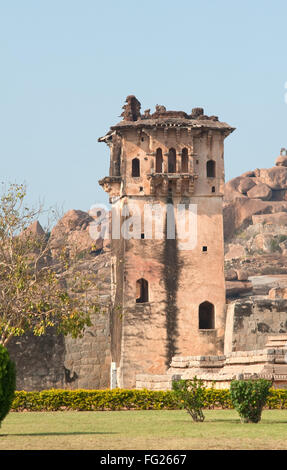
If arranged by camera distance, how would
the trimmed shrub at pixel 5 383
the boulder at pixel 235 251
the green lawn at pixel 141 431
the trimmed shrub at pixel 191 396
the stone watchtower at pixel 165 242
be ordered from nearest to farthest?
the green lawn at pixel 141 431, the trimmed shrub at pixel 5 383, the trimmed shrub at pixel 191 396, the stone watchtower at pixel 165 242, the boulder at pixel 235 251

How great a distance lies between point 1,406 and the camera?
14.1 meters

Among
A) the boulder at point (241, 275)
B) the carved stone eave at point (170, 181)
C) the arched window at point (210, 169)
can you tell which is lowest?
the boulder at point (241, 275)

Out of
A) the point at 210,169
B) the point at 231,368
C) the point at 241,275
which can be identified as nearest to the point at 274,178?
the point at 241,275

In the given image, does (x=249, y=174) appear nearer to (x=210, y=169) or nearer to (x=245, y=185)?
(x=245, y=185)

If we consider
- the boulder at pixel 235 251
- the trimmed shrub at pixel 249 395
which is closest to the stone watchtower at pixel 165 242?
the trimmed shrub at pixel 249 395

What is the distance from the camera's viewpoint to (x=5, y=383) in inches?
564

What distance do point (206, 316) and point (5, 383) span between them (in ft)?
70.3

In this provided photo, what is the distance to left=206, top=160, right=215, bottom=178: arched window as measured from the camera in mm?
35406

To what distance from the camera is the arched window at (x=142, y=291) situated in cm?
3500

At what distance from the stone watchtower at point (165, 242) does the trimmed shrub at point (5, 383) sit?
1860cm

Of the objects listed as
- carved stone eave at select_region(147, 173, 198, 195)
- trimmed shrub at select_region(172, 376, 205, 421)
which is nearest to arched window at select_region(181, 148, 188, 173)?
carved stone eave at select_region(147, 173, 198, 195)

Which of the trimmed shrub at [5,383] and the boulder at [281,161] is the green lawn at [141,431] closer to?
the trimmed shrub at [5,383]

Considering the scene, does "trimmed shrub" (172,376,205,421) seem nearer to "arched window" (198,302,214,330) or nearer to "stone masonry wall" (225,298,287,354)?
→ "stone masonry wall" (225,298,287,354)

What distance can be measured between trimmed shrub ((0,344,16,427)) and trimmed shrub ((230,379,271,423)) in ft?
15.9
